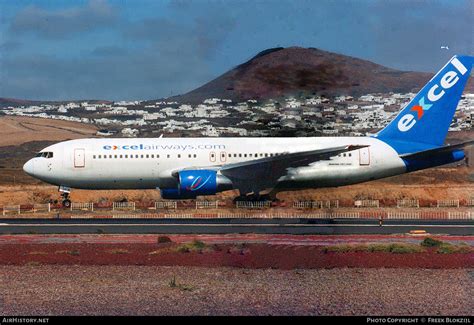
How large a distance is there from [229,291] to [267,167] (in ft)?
70.2

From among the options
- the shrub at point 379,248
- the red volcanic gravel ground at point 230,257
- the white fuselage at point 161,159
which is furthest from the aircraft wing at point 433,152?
the red volcanic gravel ground at point 230,257

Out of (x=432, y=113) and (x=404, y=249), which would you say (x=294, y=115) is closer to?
(x=404, y=249)

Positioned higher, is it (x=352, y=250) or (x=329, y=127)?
(x=329, y=127)

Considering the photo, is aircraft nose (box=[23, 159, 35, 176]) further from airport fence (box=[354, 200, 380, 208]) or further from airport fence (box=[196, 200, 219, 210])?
airport fence (box=[354, 200, 380, 208])

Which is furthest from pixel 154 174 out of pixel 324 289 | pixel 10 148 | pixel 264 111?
pixel 10 148

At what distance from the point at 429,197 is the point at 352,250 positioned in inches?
1015

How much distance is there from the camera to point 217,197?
167 ft

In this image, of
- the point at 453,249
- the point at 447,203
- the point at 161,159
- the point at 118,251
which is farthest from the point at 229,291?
the point at 447,203

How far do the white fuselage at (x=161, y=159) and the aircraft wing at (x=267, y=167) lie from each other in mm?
1575

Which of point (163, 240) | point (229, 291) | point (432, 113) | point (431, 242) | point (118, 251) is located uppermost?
point (432, 113)

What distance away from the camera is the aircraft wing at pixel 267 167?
40531mm

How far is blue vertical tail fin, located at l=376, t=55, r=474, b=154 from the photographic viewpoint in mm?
44344

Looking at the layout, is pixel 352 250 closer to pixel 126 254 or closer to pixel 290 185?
pixel 126 254

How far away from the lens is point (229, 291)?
2030 cm
